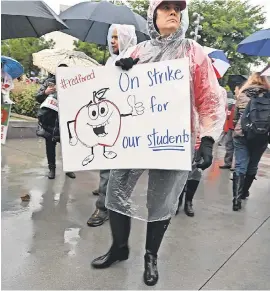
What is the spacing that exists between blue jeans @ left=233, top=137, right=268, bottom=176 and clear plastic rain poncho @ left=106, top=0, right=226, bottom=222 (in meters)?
1.84

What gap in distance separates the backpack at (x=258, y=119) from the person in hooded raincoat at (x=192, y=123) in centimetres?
162

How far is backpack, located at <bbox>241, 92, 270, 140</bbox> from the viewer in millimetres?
4004

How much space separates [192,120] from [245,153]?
2.00m

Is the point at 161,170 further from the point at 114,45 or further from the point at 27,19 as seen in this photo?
the point at 27,19

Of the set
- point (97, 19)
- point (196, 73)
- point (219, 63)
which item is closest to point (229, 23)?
point (219, 63)

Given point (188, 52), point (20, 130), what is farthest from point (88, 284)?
point (20, 130)

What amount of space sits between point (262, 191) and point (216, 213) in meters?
1.45

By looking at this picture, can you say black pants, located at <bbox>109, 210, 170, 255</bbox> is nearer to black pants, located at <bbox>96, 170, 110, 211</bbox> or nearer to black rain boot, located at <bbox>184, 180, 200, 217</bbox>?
black pants, located at <bbox>96, 170, 110, 211</bbox>

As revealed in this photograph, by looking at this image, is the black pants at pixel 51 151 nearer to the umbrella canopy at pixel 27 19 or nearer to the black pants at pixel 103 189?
the umbrella canopy at pixel 27 19

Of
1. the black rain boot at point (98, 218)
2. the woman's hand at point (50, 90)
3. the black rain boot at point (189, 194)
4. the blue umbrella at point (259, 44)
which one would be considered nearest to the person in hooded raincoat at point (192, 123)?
the black rain boot at point (98, 218)

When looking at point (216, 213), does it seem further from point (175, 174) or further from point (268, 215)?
point (175, 174)

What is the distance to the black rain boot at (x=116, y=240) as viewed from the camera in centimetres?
271

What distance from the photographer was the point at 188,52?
242 centimetres

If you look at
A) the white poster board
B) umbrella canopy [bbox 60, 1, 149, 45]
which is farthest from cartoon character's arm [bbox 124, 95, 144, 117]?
umbrella canopy [bbox 60, 1, 149, 45]
